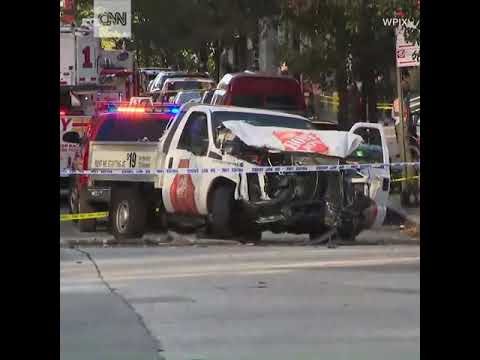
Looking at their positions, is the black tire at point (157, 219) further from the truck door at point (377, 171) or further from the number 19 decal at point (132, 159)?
the truck door at point (377, 171)

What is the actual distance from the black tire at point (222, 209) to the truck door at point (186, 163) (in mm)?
286

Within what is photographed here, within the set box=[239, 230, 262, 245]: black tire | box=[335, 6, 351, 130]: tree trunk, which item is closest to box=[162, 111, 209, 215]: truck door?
box=[239, 230, 262, 245]: black tire

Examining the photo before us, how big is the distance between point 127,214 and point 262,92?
5812mm

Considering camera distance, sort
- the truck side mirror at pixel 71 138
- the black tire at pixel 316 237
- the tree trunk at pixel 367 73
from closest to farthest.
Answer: the black tire at pixel 316 237 < the truck side mirror at pixel 71 138 < the tree trunk at pixel 367 73

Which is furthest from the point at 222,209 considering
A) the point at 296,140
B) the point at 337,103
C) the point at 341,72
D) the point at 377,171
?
the point at 337,103

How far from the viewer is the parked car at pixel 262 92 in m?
18.3

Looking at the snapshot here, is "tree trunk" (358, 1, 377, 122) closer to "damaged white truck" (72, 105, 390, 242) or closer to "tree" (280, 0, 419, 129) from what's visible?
"tree" (280, 0, 419, 129)

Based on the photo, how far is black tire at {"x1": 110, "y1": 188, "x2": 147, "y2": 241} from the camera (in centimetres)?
1335

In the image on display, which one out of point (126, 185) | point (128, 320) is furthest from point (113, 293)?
point (126, 185)

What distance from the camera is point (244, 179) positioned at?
12414 millimetres

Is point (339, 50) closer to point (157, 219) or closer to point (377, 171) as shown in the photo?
point (377, 171)

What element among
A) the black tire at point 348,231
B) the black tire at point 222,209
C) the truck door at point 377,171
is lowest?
the black tire at point 348,231

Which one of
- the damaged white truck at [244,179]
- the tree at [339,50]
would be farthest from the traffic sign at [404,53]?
the damaged white truck at [244,179]
